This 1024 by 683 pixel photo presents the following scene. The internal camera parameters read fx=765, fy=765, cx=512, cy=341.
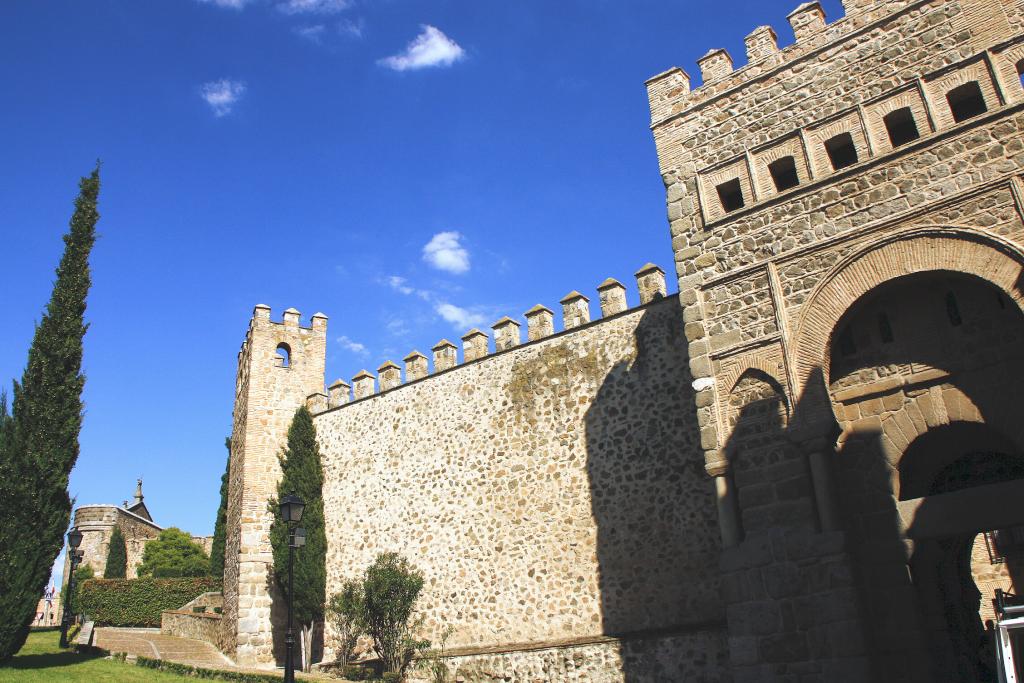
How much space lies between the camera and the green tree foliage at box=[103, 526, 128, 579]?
28.8m

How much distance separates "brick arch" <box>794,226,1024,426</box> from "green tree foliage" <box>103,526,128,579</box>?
28469 millimetres

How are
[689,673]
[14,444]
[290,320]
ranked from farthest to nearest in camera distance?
[290,320] < [14,444] < [689,673]

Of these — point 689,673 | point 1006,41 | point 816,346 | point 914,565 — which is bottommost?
point 689,673


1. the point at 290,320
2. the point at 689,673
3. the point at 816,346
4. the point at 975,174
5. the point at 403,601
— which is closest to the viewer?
the point at 975,174

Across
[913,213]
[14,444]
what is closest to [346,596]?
[14,444]

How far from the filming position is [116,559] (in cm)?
2892

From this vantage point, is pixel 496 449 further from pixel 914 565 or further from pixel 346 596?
pixel 914 565

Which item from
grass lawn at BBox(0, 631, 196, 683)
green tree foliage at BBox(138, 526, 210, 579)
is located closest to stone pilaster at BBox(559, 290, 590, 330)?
grass lawn at BBox(0, 631, 196, 683)

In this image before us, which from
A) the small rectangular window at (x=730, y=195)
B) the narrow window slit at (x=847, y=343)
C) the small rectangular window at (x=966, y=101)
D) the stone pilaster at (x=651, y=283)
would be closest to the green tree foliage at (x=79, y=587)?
the stone pilaster at (x=651, y=283)

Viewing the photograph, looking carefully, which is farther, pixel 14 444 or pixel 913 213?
pixel 14 444

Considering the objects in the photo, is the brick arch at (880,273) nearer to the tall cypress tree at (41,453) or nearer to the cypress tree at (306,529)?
the cypress tree at (306,529)

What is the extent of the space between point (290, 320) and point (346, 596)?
804 cm

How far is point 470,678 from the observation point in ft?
43.0

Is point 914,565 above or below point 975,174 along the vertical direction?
below
